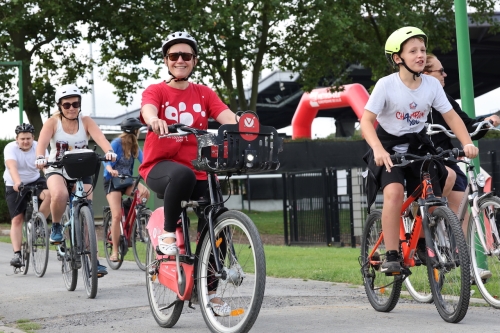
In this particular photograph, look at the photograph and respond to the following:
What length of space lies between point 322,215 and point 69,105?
351 inches

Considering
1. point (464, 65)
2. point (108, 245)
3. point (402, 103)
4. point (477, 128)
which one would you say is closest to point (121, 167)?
point (108, 245)

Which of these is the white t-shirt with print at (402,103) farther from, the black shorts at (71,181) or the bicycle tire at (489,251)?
the black shorts at (71,181)

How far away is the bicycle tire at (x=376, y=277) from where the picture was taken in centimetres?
661

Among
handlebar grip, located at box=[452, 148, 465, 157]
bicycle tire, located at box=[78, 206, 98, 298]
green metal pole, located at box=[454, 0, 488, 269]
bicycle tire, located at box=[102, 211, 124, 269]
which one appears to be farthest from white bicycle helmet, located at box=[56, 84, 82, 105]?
handlebar grip, located at box=[452, 148, 465, 157]

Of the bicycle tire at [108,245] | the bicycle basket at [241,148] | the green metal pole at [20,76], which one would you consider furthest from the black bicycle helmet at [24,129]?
the green metal pole at [20,76]

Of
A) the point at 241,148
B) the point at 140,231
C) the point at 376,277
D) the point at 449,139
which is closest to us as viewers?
the point at 241,148

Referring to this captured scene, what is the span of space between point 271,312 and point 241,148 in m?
1.70

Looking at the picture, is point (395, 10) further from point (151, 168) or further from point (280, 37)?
point (151, 168)

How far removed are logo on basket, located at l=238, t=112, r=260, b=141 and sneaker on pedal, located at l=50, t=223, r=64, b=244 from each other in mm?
4332

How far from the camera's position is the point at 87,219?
8.64 metres

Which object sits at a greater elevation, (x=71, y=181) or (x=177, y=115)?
(x=177, y=115)

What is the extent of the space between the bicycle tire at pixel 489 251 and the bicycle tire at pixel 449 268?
0.68 m

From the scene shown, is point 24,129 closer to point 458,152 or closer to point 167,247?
point 167,247

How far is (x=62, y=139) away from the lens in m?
9.34
